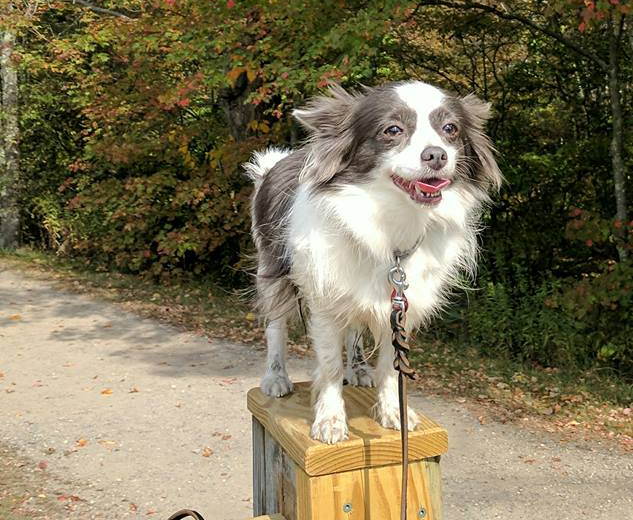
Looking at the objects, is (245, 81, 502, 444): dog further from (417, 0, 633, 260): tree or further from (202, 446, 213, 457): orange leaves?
(417, 0, 633, 260): tree

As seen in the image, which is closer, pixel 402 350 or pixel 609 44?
pixel 402 350

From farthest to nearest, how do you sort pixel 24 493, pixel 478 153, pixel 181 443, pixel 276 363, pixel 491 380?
pixel 491 380 < pixel 181 443 < pixel 24 493 < pixel 276 363 < pixel 478 153

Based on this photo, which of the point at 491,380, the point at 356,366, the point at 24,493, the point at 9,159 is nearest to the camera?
the point at 356,366

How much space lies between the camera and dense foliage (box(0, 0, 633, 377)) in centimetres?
700

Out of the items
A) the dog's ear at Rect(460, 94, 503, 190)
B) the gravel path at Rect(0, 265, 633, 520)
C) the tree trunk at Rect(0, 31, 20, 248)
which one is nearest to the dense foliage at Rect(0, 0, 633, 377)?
the tree trunk at Rect(0, 31, 20, 248)

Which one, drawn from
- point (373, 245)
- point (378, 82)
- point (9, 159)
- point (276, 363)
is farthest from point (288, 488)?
point (9, 159)

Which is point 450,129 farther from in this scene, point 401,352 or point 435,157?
point 401,352

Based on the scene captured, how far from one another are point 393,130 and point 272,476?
4.10ft

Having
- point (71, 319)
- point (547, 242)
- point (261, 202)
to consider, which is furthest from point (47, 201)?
point (261, 202)

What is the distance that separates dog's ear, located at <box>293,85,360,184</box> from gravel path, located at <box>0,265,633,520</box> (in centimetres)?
256

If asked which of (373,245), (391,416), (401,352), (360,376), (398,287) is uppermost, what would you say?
(373,245)

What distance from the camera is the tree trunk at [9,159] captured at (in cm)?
1400

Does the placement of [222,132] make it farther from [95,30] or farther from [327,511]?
[327,511]

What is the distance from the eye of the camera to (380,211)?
2.47 m
